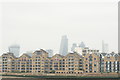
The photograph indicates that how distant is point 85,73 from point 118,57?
2.83 m

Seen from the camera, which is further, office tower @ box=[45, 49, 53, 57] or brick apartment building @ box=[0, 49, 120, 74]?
office tower @ box=[45, 49, 53, 57]

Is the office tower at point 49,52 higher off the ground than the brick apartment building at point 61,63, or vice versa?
the office tower at point 49,52

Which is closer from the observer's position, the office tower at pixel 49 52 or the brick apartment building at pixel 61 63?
the brick apartment building at pixel 61 63

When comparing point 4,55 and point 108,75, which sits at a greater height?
point 4,55

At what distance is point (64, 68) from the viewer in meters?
20.9

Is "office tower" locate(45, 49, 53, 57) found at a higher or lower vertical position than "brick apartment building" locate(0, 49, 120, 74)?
higher

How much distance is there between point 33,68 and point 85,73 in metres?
3.53

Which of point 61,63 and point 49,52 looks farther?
point 49,52

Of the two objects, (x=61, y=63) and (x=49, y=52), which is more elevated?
(x=49, y=52)

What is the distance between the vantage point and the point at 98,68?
67.8 ft

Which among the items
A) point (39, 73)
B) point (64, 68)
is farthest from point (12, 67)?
point (64, 68)

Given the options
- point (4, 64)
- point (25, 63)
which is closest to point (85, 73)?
point (25, 63)

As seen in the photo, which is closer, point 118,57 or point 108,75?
point 108,75

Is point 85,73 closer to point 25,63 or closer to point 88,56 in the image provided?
point 88,56
